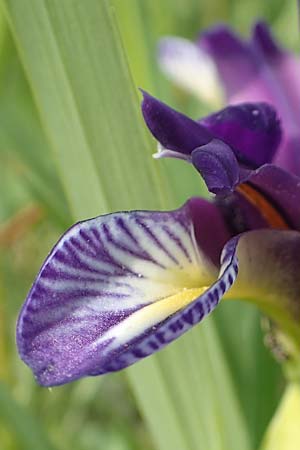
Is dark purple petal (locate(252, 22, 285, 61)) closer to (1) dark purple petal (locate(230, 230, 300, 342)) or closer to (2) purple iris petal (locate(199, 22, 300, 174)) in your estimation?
(2) purple iris petal (locate(199, 22, 300, 174))

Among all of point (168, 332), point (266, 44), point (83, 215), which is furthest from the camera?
point (266, 44)

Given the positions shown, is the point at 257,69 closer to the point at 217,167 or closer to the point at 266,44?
the point at 266,44

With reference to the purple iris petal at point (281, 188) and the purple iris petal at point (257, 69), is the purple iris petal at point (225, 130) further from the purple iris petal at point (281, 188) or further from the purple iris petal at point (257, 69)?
the purple iris petal at point (257, 69)

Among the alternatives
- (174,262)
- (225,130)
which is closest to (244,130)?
(225,130)

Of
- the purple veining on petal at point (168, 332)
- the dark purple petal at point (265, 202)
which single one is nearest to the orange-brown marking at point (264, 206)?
the dark purple petal at point (265, 202)

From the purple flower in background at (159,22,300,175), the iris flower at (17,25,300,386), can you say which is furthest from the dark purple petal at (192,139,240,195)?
the purple flower in background at (159,22,300,175)

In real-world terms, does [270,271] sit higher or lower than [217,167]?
A: lower
